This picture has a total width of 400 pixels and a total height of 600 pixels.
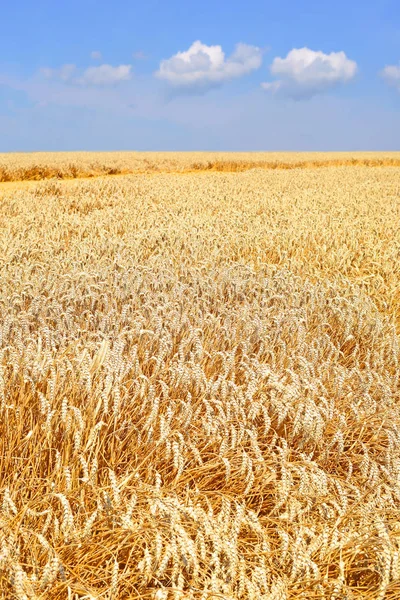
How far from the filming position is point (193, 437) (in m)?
1.75

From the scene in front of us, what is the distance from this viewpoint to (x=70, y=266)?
361 centimetres

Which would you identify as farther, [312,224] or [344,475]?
[312,224]

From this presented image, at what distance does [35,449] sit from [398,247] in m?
4.26

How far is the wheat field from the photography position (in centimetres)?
122

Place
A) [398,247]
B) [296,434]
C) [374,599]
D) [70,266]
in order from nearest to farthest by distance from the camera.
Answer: [374,599] → [296,434] → [70,266] → [398,247]

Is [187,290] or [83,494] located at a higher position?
[187,290]

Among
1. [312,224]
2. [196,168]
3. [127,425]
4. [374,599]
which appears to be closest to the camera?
[374,599]

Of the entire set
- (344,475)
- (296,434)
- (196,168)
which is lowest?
(344,475)

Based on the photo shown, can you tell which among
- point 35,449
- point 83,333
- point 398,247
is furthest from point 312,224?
point 35,449

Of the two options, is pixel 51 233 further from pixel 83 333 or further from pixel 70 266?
pixel 83 333

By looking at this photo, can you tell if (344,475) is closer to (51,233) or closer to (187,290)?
(187,290)

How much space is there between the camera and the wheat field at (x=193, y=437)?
1.22m

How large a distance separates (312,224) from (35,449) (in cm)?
491

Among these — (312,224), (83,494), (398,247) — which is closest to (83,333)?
(83,494)
